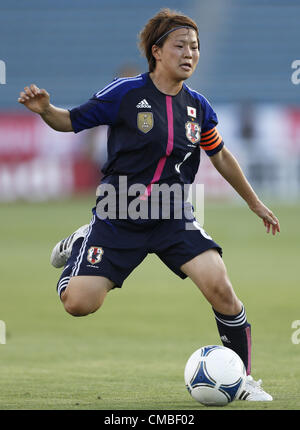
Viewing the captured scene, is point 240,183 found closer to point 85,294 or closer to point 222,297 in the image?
point 222,297

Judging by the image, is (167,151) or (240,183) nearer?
(167,151)

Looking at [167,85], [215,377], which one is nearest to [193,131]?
[167,85]

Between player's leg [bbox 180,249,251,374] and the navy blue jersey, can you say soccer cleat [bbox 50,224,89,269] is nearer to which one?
the navy blue jersey

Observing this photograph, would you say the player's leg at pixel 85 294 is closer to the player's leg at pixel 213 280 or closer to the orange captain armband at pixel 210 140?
the player's leg at pixel 213 280

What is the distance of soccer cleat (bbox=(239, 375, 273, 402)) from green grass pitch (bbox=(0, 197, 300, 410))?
0.07 meters

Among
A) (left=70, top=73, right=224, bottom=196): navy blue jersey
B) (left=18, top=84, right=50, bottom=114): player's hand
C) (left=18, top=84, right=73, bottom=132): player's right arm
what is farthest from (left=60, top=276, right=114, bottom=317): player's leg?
(left=18, top=84, right=50, bottom=114): player's hand

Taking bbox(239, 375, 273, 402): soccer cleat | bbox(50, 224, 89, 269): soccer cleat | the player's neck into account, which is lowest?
bbox(239, 375, 273, 402): soccer cleat

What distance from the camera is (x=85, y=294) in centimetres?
598

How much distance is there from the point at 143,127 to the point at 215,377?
1.70 m

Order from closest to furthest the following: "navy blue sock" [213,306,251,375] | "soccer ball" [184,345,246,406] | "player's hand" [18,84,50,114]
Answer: "soccer ball" [184,345,246,406] < "player's hand" [18,84,50,114] < "navy blue sock" [213,306,251,375]

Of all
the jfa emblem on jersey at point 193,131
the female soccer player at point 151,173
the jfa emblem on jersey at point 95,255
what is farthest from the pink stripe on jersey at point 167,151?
the jfa emblem on jersey at point 95,255

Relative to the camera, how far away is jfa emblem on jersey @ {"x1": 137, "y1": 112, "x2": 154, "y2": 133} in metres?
6.02

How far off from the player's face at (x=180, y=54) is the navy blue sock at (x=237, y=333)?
63.5 inches

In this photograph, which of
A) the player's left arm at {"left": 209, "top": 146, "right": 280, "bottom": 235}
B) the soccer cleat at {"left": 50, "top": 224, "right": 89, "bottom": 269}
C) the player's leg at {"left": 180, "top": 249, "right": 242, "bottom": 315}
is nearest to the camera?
the player's leg at {"left": 180, "top": 249, "right": 242, "bottom": 315}
